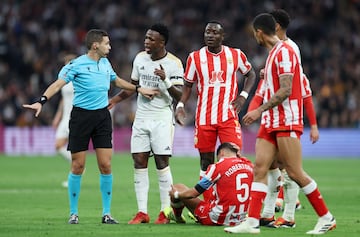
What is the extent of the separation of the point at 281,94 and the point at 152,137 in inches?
114

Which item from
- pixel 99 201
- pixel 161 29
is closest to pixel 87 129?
pixel 161 29

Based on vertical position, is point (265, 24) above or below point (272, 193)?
above

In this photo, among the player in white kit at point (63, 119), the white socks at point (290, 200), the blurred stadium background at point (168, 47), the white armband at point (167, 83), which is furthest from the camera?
the blurred stadium background at point (168, 47)

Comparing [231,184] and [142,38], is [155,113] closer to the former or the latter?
[231,184]

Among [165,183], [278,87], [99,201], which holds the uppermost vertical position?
[278,87]

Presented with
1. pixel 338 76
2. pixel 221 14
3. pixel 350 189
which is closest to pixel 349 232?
pixel 350 189

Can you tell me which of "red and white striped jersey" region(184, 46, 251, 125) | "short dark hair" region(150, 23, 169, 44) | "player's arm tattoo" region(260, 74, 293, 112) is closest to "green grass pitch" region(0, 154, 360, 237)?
"player's arm tattoo" region(260, 74, 293, 112)

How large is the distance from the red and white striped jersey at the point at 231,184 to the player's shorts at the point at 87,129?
1807 mm

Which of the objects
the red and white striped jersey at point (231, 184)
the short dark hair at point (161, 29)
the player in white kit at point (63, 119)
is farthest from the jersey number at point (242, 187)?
the player in white kit at point (63, 119)

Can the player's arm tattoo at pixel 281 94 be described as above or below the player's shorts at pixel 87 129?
above

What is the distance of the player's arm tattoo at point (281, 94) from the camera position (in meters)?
10.4

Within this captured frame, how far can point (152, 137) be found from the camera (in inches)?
504

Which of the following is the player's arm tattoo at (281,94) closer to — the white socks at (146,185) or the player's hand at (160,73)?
the player's hand at (160,73)

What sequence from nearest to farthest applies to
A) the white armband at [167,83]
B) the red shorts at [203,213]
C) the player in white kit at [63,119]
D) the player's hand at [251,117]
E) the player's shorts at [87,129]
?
the player's hand at [251,117] < the red shorts at [203,213] < the player's shorts at [87,129] < the white armband at [167,83] < the player in white kit at [63,119]
